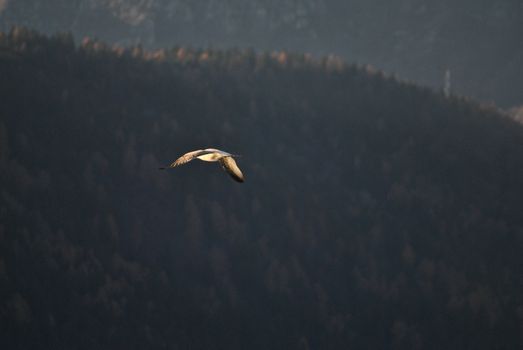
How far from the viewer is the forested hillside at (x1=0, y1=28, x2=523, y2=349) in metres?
126

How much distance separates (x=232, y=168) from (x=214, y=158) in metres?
0.92

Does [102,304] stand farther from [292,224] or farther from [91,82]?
[91,82]

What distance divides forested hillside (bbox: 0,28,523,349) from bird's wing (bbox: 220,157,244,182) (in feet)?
305

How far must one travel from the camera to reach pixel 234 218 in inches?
5965

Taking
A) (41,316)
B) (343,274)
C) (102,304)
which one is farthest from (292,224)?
(41,316)

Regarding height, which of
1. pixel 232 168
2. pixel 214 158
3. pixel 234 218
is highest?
pixel 214 158

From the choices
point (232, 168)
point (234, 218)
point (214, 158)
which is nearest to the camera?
point (214, 158)

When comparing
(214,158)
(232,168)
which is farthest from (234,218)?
(214,158)

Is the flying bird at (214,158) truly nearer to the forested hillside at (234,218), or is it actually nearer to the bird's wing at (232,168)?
the bird's wing at (232,168)

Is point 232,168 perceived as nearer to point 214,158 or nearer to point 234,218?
point 214,158

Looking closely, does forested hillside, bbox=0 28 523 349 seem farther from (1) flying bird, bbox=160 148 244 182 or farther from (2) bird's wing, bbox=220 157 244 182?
(1) flying bird, bbox=160 148 244 182

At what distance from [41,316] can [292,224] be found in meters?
53.9

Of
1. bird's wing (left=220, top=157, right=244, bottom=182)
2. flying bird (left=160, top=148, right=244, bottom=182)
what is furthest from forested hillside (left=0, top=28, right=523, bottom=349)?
flying bird (left=160, top=148, right=244, bottom=182)

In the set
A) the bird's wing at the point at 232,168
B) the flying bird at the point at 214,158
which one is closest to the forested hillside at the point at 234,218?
the bird's wing at the point at 232,168
